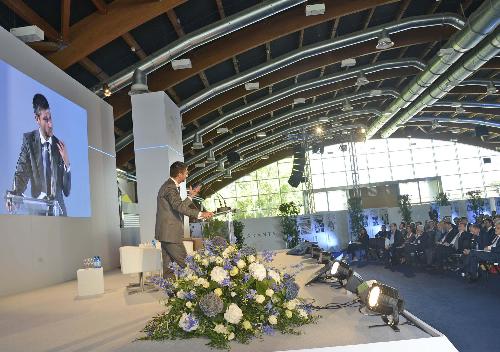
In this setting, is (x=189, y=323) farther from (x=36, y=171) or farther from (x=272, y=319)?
(x=36, y=171)

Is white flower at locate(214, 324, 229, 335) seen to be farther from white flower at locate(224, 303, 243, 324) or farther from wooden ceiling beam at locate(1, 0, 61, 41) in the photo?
wooden ceiling beam at locate(1, 0, 61, 41)

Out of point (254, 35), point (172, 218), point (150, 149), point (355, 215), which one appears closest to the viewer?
point (172, 218)

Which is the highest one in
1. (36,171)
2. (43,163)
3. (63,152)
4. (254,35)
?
(254,35)

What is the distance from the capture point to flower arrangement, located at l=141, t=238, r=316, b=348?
284 centimetres

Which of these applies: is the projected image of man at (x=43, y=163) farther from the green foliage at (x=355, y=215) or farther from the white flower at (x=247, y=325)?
the green foliage at (x=355, y=215)

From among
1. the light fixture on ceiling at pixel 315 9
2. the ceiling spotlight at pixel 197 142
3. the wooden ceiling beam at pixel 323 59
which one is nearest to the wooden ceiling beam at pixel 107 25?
the light fixture on ceiling at pixel 315 9

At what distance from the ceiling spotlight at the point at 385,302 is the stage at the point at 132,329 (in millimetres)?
93

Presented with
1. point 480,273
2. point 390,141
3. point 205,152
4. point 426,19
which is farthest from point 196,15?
point 390,141

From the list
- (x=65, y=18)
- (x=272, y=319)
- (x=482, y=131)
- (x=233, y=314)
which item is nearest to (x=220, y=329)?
(x=233, y=314)

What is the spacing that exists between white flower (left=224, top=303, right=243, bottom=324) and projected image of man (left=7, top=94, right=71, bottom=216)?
5.33 meters

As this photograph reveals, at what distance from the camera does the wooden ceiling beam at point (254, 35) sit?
33.3ft

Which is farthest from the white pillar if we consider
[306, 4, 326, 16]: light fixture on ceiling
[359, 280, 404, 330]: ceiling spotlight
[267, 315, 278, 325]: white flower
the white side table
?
[267, 315, 278, 325]: white flower

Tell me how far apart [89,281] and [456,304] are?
4580 millimetres

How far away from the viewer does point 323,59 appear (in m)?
13.7
